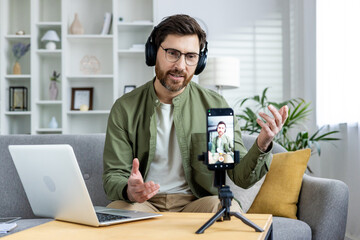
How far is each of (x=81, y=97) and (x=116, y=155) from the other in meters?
3.22

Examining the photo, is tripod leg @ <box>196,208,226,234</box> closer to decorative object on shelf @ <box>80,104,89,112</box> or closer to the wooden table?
the wooden table

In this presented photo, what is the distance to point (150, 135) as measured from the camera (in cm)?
171

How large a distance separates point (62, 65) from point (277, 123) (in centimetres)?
365

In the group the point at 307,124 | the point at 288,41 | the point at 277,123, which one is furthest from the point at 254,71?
the point at 277,123

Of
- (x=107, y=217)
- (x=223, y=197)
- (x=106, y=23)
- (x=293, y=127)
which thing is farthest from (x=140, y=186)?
(x=106, y=23)

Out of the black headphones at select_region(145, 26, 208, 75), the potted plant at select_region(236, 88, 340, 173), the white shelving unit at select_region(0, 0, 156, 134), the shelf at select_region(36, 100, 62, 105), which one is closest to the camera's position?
the black headphones at select_region(145, 26, 208, 75)

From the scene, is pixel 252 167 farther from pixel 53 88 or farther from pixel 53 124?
pixel 53 88

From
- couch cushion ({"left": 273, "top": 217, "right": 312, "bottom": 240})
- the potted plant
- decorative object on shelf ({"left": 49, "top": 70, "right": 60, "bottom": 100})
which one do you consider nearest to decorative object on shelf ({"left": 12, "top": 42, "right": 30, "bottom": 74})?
decorative object on shelf ({"left": 49, "top": 70, "right": 60, "bottom": 100})

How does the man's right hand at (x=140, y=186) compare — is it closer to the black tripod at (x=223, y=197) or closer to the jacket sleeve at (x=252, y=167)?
the black tripod at (x=223, y=197)

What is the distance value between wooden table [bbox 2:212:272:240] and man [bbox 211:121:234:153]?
0.18 metres

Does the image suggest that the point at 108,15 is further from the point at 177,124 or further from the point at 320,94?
the point at 177,124

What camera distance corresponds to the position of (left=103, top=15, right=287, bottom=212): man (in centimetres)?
166

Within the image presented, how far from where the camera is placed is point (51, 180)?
1.20 metres

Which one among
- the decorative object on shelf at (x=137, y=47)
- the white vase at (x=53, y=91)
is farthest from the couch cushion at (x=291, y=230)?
the white vase at (x=53, y=91)
